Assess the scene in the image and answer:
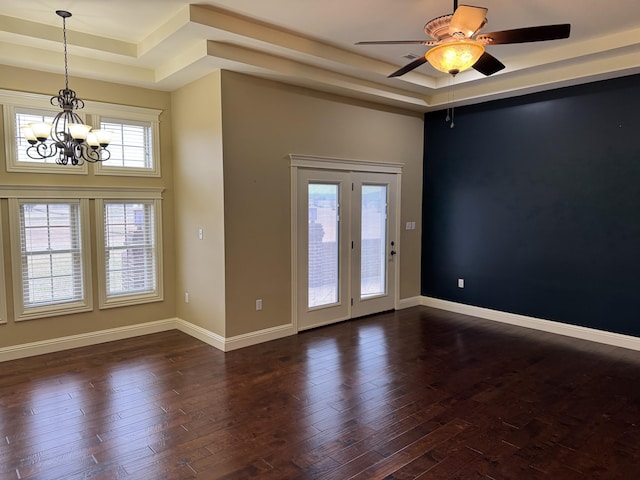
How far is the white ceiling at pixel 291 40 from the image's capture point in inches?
142

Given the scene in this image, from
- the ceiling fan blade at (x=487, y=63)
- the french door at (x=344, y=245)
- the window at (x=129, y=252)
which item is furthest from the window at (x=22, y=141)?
the ceiling fan blade at (x=487, y=63)

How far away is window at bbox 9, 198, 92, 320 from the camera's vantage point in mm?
4426

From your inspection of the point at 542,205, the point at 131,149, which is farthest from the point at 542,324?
the point at 131,149

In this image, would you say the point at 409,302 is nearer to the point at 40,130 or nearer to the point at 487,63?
the point at 487,63

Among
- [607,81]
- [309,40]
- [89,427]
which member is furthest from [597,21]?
[89,427]

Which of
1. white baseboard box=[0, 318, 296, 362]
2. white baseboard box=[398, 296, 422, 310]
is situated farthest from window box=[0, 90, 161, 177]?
white baseboard box=[398, 296, 422, 310]

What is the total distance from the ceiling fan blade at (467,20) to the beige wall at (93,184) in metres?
3.85

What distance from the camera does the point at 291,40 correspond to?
14.0ft

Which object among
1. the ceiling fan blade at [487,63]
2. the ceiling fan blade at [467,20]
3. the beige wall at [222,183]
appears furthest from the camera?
the beige wall at [222,183]

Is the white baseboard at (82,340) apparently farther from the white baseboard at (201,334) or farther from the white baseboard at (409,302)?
the white baseboard at (409,302)

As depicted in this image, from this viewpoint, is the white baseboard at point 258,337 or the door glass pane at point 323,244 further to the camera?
the door glass pane at point 323,244

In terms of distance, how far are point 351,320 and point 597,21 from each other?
428cm

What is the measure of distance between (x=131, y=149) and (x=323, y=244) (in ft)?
8.65

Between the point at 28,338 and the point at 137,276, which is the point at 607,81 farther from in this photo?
the point at 28,338
